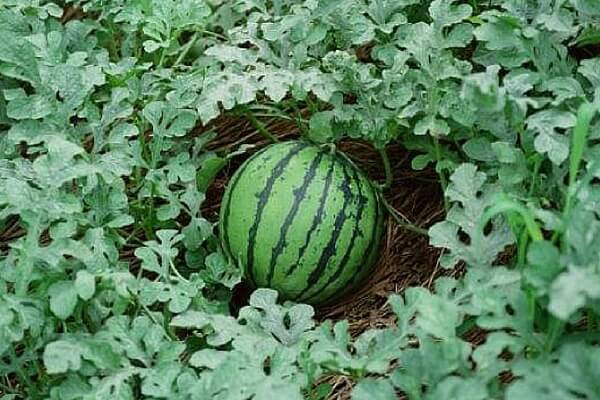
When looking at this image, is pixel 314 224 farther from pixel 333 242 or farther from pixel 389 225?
pixel 389 225

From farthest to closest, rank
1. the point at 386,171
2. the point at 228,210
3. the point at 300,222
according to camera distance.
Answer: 1. the point at 386,171
2. the point at 228,210
3. the point at 300,222

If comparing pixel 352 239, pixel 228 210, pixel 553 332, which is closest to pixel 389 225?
pixel 352 239

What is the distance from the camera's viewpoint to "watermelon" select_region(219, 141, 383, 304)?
2648 mm

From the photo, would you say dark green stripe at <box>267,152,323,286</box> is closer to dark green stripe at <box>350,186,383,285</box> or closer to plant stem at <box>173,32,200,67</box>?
dark green stripe at <box>350,186,383,285</box>

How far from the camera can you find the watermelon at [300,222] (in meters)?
2.65

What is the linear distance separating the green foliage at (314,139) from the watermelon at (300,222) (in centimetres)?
8

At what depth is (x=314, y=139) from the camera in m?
2.80

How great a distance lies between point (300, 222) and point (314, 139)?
11.2 inches

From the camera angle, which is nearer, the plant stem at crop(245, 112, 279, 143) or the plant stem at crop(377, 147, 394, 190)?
the plant stem at crop(377, 147, 394, 190)

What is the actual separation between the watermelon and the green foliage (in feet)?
0.26

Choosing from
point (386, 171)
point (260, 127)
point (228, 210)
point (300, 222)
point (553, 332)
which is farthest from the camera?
point (260, 127)

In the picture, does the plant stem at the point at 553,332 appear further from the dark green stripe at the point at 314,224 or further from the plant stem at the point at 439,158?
the dark green stripe at the point at 314,224

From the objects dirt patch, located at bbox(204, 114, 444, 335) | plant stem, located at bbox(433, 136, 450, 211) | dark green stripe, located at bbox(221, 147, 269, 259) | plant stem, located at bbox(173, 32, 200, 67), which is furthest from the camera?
plant stem, located at bbox(173, 32, 200, 67)

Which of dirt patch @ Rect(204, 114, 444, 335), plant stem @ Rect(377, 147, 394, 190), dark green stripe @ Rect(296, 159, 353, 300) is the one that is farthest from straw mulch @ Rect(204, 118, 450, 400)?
dark green stripe @ Rect(296, 159, 353, 300)
